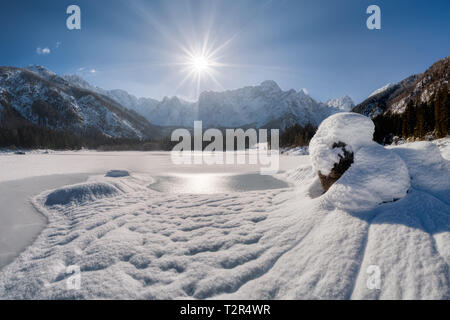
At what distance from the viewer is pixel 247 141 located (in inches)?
5615

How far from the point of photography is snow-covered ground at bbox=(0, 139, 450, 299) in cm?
376

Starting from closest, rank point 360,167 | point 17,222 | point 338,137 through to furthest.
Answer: point 360,167, point 338,137, point 17,222

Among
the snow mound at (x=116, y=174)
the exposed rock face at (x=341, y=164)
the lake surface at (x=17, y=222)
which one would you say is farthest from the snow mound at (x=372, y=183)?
the snow mound at (x=116, y=174)

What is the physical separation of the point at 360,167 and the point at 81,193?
14.0 m

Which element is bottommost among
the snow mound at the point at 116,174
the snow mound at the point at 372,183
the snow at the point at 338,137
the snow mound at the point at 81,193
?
the snow mound at the point at 81,193

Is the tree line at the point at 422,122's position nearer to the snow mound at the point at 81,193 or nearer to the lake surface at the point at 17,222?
the snow mound at the point at 81,193

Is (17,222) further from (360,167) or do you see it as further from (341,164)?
(360,167)

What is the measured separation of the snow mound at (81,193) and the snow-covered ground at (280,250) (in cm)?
334

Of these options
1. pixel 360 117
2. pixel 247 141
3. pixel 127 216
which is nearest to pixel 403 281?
pixel 360 117

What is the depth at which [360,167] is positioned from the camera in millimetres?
6273

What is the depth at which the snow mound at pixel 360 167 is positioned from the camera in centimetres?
559

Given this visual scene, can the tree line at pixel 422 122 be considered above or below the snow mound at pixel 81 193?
above

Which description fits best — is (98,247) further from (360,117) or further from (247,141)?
(247,141)

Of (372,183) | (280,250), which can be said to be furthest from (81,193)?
(372,183)
